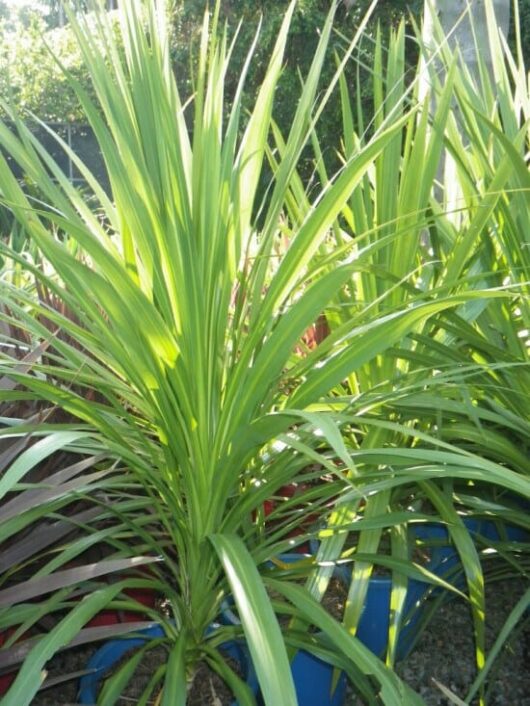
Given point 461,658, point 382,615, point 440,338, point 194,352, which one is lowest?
point 461,658

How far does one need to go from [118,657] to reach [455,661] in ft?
2.58

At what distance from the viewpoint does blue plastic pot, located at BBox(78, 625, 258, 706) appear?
138 cm

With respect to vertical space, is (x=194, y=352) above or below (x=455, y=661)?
above

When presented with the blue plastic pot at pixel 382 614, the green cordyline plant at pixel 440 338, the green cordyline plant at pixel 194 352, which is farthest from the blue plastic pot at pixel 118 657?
the blue plastic pot at pixel 382 614

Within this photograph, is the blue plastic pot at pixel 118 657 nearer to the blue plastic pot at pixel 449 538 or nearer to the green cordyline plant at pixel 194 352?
the green cordyline plant at pixel 194 352

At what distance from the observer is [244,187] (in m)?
1.37

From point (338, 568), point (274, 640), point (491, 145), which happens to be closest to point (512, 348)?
point (491, 145)

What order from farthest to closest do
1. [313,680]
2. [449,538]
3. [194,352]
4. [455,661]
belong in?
[455,661], [449,538], [313,680], [194,352]

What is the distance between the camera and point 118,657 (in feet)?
4.75

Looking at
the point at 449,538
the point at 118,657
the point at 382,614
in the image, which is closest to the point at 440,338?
the point at 449,538

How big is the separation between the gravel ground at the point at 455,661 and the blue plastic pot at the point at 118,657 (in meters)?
0.15

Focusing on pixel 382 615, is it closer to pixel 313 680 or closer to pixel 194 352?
pixel 313 680

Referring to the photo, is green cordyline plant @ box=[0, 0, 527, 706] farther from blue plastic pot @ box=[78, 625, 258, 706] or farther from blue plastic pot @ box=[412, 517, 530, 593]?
blue plastic pot @ box=[412, 517, 530, 593]

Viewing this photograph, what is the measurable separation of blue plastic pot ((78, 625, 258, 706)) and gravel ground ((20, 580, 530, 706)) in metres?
0.15
